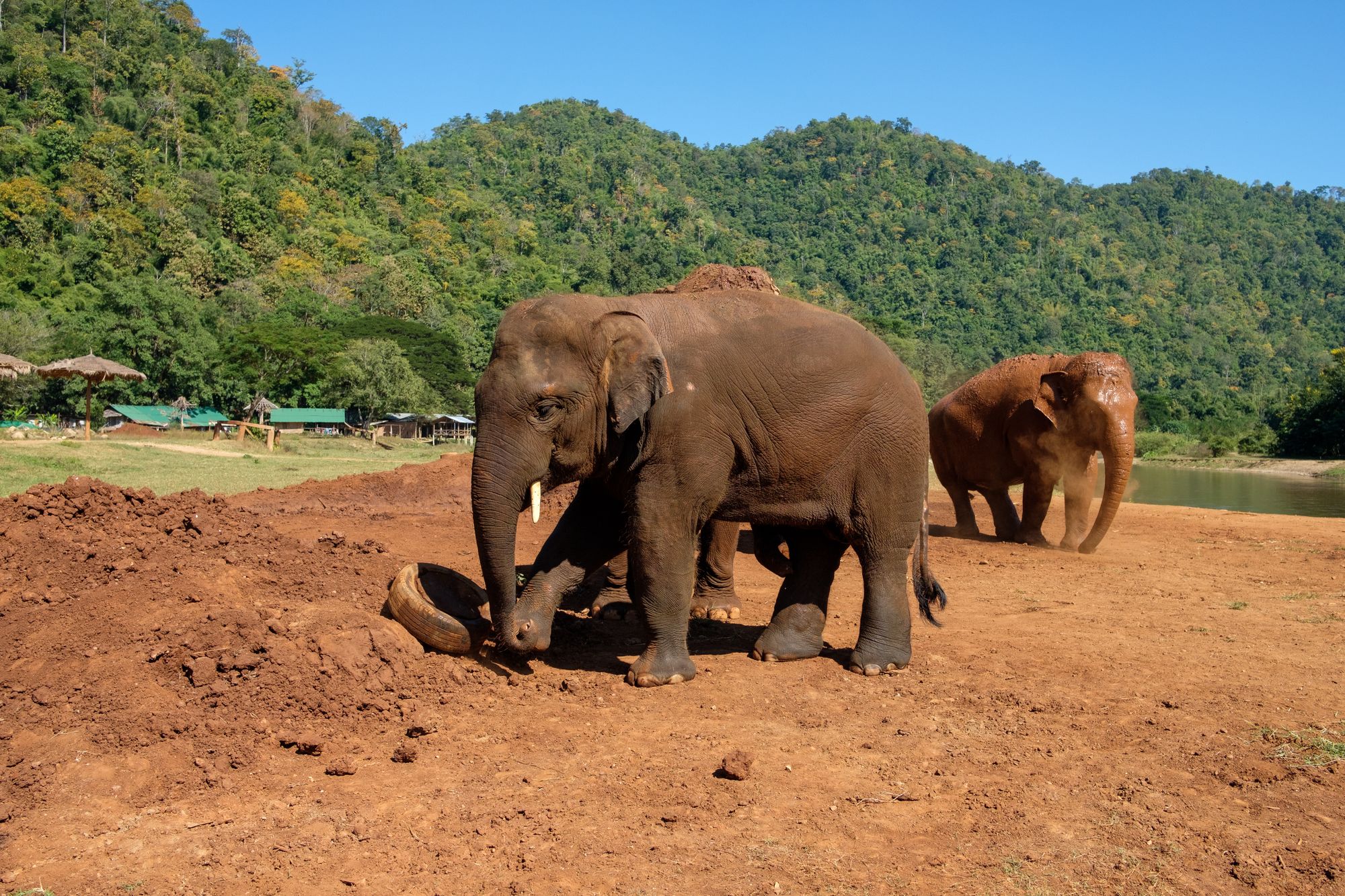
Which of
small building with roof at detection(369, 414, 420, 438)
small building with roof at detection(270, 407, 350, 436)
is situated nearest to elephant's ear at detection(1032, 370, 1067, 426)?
small building with roof at detection(270, 407, 350, 436)

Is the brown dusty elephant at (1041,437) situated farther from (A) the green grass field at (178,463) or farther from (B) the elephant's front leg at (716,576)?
(A) the green grass field at (178,463)

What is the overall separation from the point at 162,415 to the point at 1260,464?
58.1 meters

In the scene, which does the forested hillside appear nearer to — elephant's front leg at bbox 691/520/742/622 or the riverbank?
the riverbank

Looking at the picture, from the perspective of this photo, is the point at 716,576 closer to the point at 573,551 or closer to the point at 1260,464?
the point at 573,551

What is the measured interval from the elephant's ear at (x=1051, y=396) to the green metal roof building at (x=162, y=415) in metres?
49.9

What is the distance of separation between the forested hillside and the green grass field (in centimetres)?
2520

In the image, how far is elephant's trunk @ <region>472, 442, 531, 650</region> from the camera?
254 inches

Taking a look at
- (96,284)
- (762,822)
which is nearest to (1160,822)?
(762,822)

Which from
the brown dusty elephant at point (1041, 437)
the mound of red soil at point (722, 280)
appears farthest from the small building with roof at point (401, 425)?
the mound of red soil at point (722, 280)

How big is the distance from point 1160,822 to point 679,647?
3.19m

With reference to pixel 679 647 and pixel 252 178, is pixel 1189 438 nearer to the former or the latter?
pixel 679 647

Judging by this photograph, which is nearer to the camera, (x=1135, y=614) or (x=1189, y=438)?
(x=1135, y=614)

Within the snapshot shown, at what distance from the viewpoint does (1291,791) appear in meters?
4.93

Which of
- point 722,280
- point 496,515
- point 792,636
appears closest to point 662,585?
point 496,515
